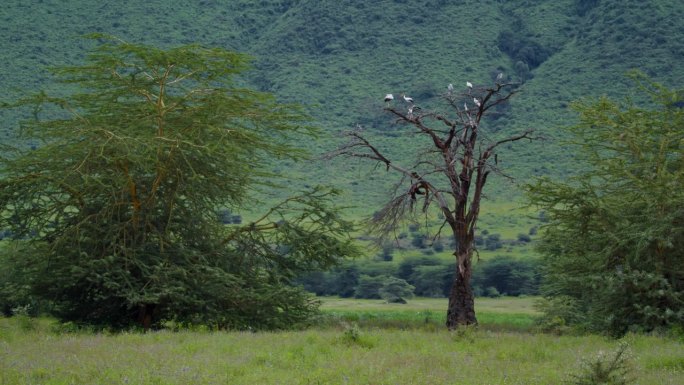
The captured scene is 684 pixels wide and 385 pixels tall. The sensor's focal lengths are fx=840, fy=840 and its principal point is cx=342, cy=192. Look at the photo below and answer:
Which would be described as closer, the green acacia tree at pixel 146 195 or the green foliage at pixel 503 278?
the green acacia tree at pixel 146 195

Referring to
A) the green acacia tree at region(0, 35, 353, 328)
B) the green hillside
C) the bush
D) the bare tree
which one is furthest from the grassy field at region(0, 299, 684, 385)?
the green hillside

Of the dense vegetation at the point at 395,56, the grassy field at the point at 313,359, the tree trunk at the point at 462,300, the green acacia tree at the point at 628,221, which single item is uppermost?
the dense vegetation at the point at 395,56

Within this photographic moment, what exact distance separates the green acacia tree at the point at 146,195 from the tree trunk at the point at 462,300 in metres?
3.88

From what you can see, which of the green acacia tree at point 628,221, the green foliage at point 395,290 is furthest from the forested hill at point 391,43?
the green acacia tree at point 628,221

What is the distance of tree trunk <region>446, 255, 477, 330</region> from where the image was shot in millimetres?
23406

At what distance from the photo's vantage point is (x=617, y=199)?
76.4 feet

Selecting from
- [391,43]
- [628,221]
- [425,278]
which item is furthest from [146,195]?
[391,43]

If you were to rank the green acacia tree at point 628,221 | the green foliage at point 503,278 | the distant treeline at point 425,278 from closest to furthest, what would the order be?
the green acacia tree at point 628,221 < the green foliage at point 503,278 < the distant treeline at point 425,278

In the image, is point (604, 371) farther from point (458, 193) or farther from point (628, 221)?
point (458, 193)

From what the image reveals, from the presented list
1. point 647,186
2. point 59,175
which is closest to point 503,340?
point 647,186

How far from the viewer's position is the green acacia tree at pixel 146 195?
67.5ft

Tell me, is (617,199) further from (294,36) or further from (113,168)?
(294,36)

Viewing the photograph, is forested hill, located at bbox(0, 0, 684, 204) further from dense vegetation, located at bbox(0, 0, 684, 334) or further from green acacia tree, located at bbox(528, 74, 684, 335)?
green acacia tree, located at bbox(528, 74, 684, 335)

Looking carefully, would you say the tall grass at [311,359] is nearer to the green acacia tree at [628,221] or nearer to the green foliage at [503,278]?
the green acacia tree at [628,221]
